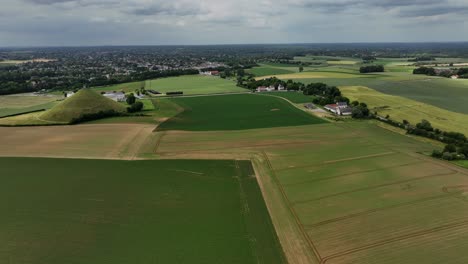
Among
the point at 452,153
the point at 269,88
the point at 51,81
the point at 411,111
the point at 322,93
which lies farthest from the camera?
the point at 51,81

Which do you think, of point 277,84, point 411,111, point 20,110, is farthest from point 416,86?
point 20,110

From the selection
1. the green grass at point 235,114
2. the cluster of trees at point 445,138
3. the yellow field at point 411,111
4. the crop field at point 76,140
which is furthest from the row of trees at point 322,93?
the crop field at point 76,140

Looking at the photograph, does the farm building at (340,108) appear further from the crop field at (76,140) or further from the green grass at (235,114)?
the crop field at (76,140)

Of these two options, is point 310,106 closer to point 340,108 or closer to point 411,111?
point 340,108

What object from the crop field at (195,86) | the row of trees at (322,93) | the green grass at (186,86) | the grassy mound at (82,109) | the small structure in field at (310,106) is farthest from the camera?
the green grass at (186,86)

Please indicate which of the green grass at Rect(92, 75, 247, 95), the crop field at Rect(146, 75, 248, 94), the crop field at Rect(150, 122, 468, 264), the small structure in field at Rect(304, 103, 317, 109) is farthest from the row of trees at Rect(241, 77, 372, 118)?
the crop field at Rect(150, 122, 468, 264)

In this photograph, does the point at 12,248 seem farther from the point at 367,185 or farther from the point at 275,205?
the point at 367,185
